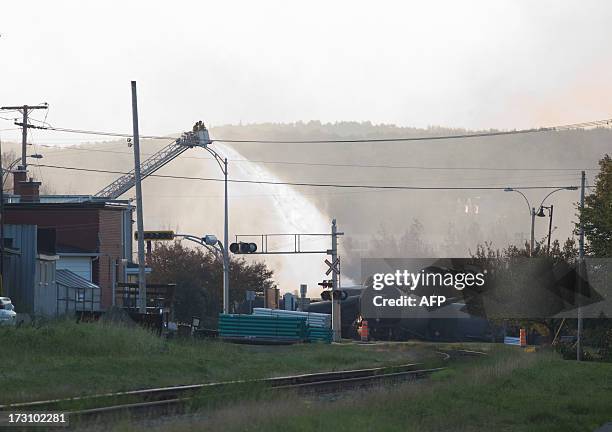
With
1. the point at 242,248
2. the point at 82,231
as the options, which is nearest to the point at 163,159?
the point at 82,231

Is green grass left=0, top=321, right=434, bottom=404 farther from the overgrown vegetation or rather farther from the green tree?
the overgrown vegetation

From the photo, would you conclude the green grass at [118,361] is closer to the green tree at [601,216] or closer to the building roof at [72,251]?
the green tree at [601,216]

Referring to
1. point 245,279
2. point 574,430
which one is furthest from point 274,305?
point 574,430

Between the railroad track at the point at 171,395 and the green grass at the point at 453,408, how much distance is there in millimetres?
1307

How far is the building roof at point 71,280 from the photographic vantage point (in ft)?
230

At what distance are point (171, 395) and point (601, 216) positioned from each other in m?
25.5

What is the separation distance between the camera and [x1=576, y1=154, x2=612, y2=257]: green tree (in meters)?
44.5

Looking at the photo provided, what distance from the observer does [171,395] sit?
2403 centimetres

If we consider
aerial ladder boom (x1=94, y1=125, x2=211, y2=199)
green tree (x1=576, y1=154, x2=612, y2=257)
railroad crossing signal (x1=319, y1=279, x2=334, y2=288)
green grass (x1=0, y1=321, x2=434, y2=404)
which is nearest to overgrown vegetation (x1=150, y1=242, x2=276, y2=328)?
aerial ladder boom (x1=94, y1=125, x2=211, y2=199)

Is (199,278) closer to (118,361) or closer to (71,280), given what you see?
(71,280)

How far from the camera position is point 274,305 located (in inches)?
3654

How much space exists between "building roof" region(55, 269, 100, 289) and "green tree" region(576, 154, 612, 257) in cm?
3433

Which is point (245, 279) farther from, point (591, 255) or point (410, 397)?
point (410, 397)

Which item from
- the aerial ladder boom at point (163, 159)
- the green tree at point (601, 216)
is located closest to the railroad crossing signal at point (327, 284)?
the green tree at point (601, 216)
